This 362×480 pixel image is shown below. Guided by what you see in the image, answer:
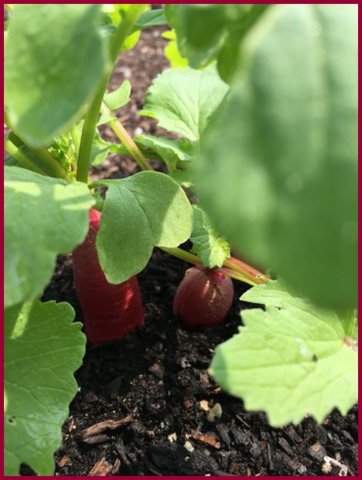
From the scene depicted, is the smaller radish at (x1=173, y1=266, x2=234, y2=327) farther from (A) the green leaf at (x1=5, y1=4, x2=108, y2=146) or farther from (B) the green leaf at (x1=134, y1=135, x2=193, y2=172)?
(A) the green leaf at (x1=5, y1=4, x2=108, y2=146)

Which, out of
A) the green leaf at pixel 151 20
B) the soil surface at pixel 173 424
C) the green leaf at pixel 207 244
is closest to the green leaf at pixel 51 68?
the green leaf at pixel 151 20

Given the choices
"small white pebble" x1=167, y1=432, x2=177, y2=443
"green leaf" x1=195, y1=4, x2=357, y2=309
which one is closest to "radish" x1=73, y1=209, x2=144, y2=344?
"small white pebble" x1=167, y1=432, x2=177, y2=443

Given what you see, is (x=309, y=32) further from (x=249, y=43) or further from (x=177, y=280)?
(x=177, y=280)

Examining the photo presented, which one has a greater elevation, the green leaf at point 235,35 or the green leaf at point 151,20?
the green leaf at point 235,35

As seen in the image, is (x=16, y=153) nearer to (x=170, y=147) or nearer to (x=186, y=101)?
(x=170, y=147)

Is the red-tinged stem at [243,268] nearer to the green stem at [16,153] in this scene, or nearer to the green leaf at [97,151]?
the green leaf at [97,151]

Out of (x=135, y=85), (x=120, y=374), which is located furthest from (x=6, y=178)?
(x=135, y=85)

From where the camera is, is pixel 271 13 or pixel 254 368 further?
pixel 254 368
